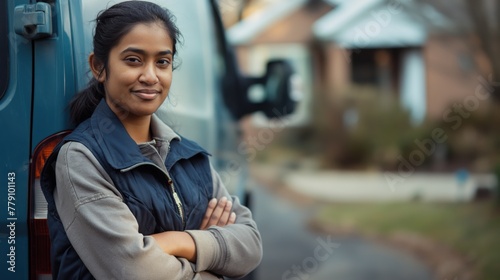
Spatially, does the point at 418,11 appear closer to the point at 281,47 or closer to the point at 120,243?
the point at 281,47

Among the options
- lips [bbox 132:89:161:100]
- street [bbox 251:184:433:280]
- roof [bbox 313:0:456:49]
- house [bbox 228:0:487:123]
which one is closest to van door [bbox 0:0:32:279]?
lips [bbox 132:89:161:100]

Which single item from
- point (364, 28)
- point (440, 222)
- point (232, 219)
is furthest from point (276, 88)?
point (364, 28)

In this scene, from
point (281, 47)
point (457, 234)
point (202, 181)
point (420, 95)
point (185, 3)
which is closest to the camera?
point (202, 181)

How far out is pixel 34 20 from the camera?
2400mm

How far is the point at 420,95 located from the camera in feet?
61.8

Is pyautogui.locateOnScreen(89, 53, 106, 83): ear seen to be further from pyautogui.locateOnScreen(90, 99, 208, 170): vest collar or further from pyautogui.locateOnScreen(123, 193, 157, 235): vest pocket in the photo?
pyautogui.locateOnScreen(123, 193, 157, 235): vest pocket

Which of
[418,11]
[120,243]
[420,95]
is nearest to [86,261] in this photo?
[120,243]

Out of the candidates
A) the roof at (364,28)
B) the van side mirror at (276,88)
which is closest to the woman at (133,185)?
the van side mirror at (276,88)

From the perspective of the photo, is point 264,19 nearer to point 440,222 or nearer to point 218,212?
point 440,222

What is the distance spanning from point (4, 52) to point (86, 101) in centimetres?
36

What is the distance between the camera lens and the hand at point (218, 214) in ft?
8.25

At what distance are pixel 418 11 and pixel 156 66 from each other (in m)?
11.4

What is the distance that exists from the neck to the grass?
193 inches

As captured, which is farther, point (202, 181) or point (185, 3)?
point (185, 3)
